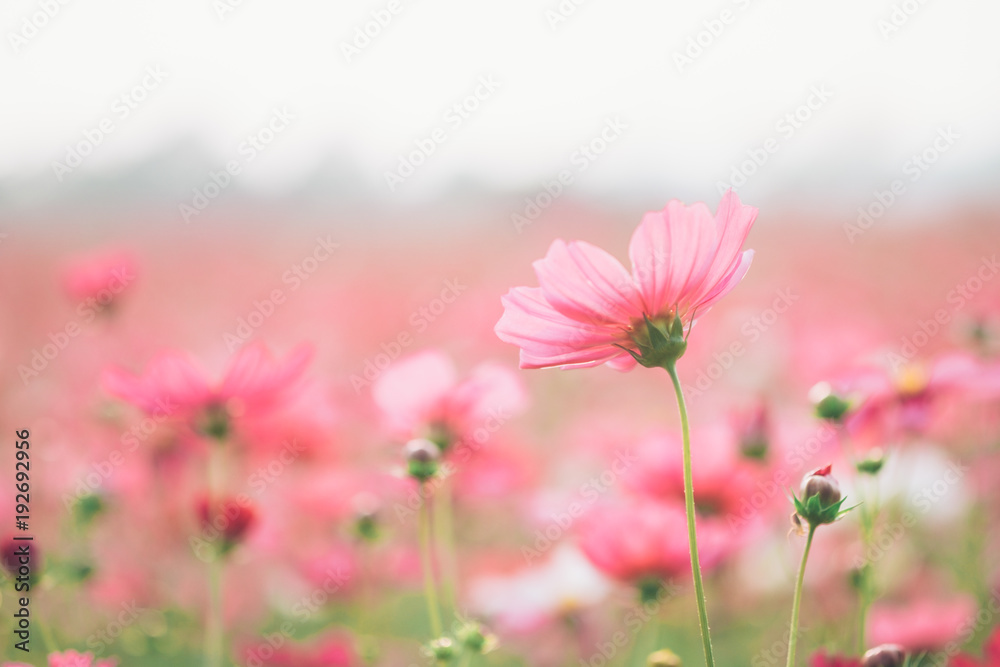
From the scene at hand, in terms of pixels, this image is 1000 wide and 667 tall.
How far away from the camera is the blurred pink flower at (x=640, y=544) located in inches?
23.7

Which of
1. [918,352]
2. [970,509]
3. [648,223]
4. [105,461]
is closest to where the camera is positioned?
[648,223]

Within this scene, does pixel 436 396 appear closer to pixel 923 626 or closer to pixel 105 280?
pixel 923 626

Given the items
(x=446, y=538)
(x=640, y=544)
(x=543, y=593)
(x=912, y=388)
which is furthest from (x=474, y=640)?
(x=446, y=538)

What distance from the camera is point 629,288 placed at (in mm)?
432

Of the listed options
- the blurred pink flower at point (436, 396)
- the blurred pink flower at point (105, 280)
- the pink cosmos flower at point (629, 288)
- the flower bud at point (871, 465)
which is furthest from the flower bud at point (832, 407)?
the blurred pink flower at point (105, 280)

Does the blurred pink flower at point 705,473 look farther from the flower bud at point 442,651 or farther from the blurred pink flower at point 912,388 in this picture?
the flower bud at point 442,651

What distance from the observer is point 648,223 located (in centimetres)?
42

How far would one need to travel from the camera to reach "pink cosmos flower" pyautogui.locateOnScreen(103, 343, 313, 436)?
0.63 metres

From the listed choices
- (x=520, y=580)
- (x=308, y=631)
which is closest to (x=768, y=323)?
(x=520, y=580)

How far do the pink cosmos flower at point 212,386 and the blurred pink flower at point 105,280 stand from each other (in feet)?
1.46

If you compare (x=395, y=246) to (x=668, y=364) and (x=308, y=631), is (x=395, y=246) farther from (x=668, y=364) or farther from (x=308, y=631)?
(x=668, y=364)

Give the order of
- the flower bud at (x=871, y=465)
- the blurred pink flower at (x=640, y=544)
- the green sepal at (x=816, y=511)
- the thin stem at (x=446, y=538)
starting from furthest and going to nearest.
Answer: the thin stem at (x=446, y=538) < the blurred pink flower at (x=640, y=544) < the flower bud at (x=871, y=465) < the green sepal at (x=816, y=511)

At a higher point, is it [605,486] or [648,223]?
[648,223]

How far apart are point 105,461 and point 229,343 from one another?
342 millimetres
